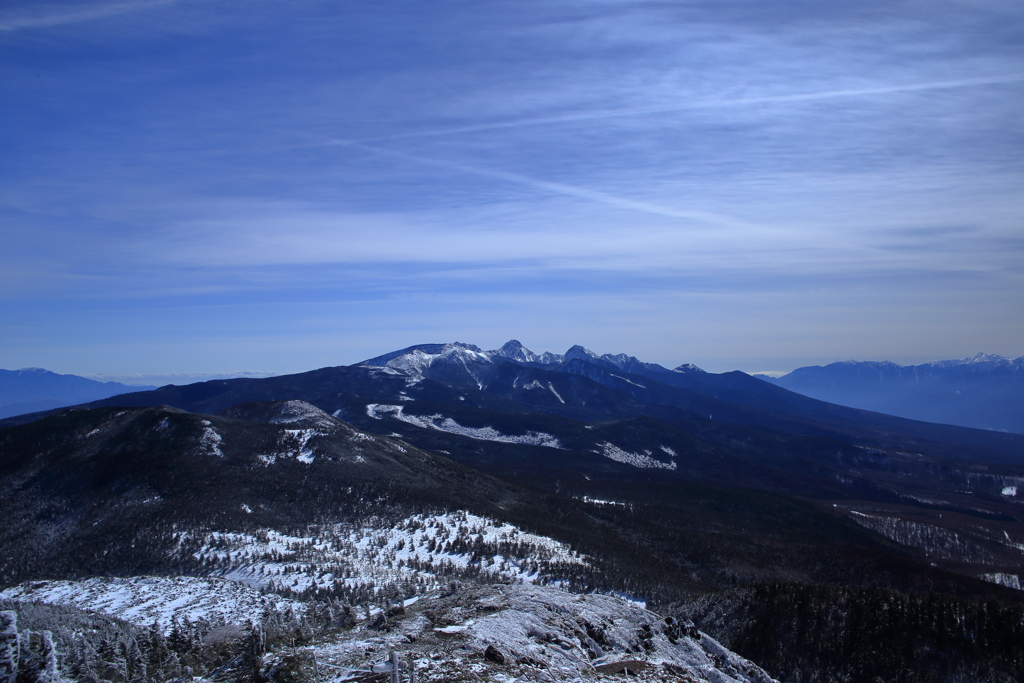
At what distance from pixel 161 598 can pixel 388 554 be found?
1372 inches

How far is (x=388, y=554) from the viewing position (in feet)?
308

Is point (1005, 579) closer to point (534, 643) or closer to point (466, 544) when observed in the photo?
point (466, 544)

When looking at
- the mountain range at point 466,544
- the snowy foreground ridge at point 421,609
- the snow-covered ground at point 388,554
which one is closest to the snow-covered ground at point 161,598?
the snowy foreground ridge at point 421,609

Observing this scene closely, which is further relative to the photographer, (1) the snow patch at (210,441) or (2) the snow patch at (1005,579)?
(2) the snow patch at (1005,579)

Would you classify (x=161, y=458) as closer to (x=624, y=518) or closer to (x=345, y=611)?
(x=345, y=611)

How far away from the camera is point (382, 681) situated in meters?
31.7

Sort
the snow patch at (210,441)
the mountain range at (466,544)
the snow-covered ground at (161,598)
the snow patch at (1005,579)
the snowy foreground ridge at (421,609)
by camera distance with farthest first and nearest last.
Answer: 1. the snow patch at (1005,579)
2. the snow patch at (210,441)
3. the mountain range at (466,544)
4. the snow-covered ground at (161,598)
5. the snowy foreground ridge at (421,609)

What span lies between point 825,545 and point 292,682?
480ft

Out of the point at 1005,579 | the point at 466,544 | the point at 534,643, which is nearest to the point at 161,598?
the point at 534,643

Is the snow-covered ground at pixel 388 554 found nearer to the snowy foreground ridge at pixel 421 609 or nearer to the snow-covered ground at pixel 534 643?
the snowy foreground ridge at pixel 421 609

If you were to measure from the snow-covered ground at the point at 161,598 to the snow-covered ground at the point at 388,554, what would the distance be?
6759mm

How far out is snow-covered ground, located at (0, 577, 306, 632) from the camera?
6069cm

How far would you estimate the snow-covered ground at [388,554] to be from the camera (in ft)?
260

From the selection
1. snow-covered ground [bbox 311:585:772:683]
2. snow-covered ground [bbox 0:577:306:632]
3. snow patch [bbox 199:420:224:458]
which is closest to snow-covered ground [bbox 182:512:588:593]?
snow-covered ground [bbox 0:577:306:632]
